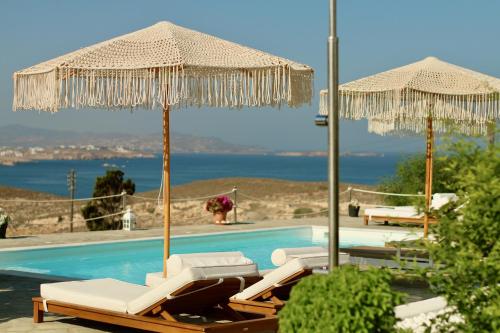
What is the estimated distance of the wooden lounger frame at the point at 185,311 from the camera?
631 centimetres

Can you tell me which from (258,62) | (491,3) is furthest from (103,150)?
(258,62)

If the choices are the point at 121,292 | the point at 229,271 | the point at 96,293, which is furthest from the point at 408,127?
the point at 96,293

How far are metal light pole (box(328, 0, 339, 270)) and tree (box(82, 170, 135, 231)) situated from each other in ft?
45.2

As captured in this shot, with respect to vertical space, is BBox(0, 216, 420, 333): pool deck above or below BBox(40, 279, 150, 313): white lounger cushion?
below

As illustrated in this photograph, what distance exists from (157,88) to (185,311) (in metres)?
1.99

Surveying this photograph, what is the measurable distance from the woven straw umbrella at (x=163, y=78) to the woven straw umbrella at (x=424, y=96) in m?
3.27

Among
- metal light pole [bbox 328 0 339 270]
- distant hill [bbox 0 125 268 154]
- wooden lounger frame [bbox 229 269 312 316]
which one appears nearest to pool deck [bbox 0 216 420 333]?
metal light pole [bbox 328 0 339 270]

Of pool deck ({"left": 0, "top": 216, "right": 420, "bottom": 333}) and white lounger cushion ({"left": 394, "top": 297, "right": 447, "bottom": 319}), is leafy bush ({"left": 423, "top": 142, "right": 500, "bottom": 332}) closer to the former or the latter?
pool deck ({"left": 0, "top": 216, "right": 420, "bottom": 333})

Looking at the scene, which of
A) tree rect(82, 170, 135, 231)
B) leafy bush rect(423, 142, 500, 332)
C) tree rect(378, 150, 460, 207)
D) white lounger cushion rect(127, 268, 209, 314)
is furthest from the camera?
tree rect(378, 150, 460, 207)

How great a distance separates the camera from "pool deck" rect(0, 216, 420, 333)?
704 centimetres

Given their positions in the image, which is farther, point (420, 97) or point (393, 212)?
point (393, 212)

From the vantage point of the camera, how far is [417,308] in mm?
7539

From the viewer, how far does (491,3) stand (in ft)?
171

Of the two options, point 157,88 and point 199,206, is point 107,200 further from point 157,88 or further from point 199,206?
point 157,88
